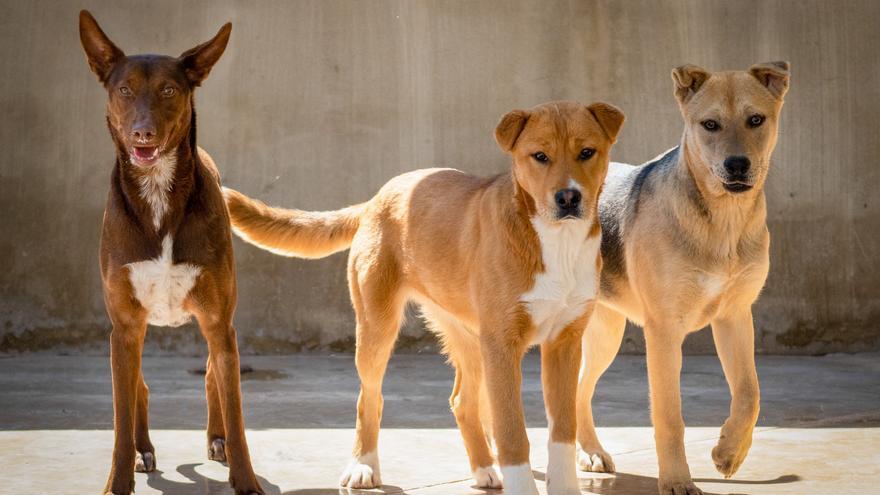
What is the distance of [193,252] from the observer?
14.3 ft

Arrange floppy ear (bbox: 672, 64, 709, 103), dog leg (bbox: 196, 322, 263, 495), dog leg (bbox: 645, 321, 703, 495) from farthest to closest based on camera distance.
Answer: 1. floppy ear (bbox: 672, 64, 709, 103)
2. dog leg (bbox: 645, 321, 703, 495)
3. dog leg (bbox: 196, 322, 263, 495)

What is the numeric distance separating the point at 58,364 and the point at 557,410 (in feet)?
17.0

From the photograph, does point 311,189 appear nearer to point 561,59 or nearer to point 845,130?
point 561,59

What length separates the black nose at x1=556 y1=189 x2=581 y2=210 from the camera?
394 centimetres

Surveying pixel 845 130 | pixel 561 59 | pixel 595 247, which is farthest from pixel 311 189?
pixel 595 247

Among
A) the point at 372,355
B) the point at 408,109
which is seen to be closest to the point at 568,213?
the point at 372,355

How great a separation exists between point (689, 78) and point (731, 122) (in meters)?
0.36

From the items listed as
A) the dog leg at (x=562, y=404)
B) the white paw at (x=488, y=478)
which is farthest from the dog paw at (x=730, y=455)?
the white paw at (x=488, y=478)

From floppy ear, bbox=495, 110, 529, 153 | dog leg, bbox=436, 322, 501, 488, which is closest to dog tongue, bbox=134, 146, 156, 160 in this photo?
floppy ear, bbox=495, 110, 529, 153

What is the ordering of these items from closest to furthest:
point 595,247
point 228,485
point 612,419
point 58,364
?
1. point 595,247
2. point 228,485
3. point 612,419
4. point 58,364

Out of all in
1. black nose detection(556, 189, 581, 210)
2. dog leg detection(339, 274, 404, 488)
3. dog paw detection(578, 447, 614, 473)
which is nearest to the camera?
black nose detection(556, 189, 581, 210)

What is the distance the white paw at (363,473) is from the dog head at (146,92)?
1509 mm

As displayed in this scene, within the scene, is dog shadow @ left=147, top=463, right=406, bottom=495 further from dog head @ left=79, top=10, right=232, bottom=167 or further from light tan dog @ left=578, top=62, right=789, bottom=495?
→ dog head @ left=79, top=10, right=232, bottom=167

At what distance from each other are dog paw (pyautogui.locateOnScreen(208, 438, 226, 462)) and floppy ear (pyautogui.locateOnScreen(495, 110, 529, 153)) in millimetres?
2040
